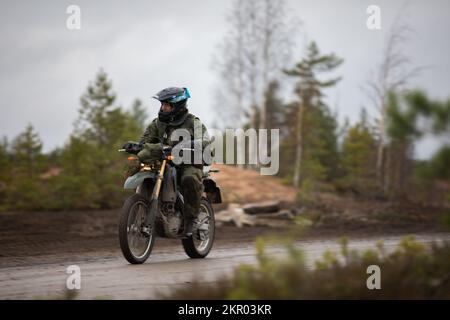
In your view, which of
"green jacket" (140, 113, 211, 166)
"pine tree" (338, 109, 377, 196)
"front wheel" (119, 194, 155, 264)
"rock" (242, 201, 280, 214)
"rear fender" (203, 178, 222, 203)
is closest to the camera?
"front wheel" (119, 194, 155, 264)

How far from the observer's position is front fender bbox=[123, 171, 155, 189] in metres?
9.28

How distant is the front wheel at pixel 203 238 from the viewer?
10.6m

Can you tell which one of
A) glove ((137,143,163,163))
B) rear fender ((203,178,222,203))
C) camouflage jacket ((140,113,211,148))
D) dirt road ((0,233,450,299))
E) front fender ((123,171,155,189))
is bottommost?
dirt road ((0,233,450,299))

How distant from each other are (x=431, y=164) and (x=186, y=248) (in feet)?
19.3

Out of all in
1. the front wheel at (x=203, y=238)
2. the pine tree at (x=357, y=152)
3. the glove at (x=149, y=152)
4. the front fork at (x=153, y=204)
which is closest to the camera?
the front fork at (x=153, y=204)

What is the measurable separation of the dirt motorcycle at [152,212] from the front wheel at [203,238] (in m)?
0.02

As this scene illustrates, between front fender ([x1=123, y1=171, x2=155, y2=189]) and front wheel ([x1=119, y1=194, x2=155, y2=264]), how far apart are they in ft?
0.47

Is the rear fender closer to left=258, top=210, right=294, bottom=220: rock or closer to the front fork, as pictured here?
the front fork

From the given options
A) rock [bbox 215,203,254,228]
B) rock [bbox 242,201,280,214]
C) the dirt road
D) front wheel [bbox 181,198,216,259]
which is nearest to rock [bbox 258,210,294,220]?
rock [bbox 242,201,280,214]

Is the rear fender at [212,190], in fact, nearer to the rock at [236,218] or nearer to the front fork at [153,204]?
the front fork at [153,204]

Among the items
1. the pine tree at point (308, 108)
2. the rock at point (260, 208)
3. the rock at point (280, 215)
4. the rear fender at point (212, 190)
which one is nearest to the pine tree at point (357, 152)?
the pine tree at point (308, 108)

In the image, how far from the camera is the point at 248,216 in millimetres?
20578
